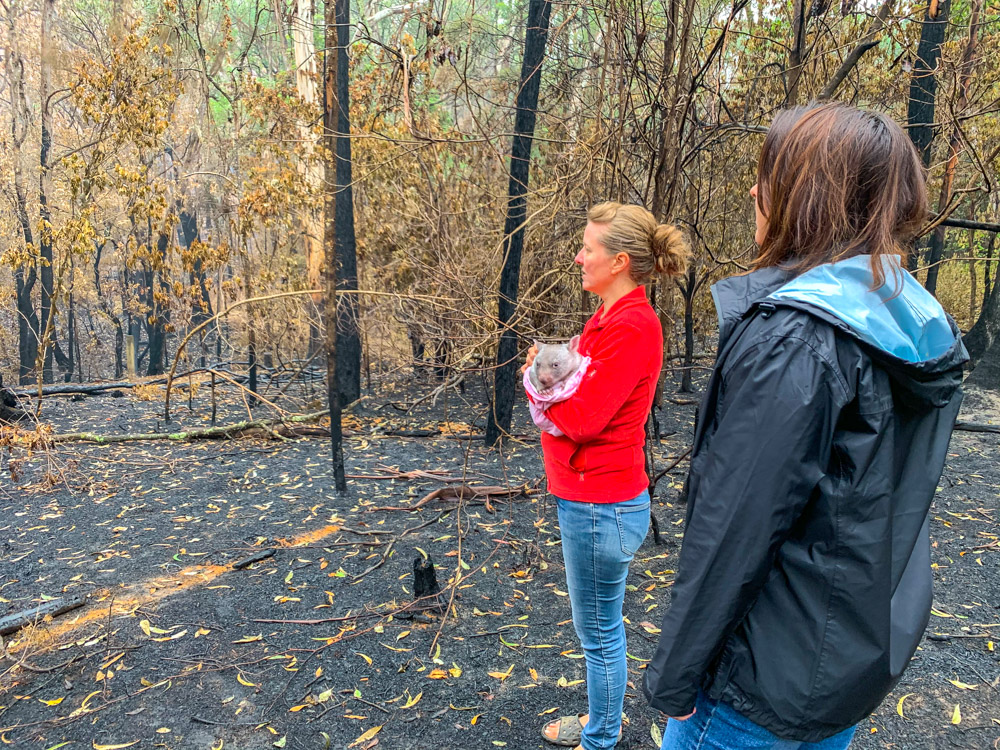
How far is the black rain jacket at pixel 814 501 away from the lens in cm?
97

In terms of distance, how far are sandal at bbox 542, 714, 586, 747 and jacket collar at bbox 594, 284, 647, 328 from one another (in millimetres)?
1585

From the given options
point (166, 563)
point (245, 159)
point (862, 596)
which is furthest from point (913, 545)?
point (245, 159)

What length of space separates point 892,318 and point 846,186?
224mm

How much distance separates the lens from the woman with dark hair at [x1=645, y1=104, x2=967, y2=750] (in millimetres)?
969

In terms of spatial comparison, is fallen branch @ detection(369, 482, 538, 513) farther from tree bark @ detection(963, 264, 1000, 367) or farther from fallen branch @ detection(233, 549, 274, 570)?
tree bark @ detection(963, 264, 1000, 367)

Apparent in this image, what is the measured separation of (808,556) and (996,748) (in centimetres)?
225

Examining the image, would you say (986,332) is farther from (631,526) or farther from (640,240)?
(631,526)

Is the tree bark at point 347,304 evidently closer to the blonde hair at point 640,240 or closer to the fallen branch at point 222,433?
the fallen branch at point 222,433

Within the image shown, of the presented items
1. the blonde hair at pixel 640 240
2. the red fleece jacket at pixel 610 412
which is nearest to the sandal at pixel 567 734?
the red fleece jacket at pixel 610 412

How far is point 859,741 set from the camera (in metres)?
2.48

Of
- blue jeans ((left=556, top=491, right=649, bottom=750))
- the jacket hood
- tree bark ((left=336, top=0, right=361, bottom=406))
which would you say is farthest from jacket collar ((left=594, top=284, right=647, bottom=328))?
tree bark ((left=336, top=0, right=361, bottom=406))

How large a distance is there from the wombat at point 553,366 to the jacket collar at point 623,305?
126 mm

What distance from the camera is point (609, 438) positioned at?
1.89 meters

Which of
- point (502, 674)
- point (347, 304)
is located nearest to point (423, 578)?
point (502, 674)
